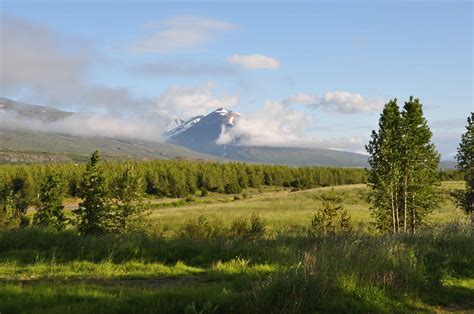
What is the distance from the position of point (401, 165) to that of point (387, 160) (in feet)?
5.12

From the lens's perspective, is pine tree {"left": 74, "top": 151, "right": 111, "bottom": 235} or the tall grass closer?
the tall grass

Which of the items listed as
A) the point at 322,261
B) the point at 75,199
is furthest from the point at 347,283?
the point at 75,199

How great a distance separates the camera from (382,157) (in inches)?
1272

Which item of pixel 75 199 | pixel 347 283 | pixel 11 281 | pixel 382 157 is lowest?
pixel 75 199

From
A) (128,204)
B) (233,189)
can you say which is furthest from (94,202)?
(233,189)

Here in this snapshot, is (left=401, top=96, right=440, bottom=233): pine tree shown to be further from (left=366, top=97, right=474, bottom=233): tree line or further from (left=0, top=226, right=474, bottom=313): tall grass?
(left=0, top=226, right=474, bottom=313): tall grass

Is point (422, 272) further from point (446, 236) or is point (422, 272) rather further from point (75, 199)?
point (75, 199)

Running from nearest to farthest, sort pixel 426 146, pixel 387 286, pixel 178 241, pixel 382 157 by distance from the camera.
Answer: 1. pixel 387 286
2. pixel 178 241
3. pixel 382 157
4. pixel 426 146

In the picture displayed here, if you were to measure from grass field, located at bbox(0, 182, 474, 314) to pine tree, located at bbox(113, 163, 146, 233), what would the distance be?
17.7m

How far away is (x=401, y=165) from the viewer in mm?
32688

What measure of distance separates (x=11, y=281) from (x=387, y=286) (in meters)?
7.78

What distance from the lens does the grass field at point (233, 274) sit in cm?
719

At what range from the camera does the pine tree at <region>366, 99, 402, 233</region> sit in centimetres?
3192

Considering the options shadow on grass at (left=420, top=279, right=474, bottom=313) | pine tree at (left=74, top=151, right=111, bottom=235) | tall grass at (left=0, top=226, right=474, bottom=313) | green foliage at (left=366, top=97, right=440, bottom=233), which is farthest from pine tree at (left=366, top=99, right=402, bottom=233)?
shadow on grass at (left=420, top=279, right=474, bottom=313)
